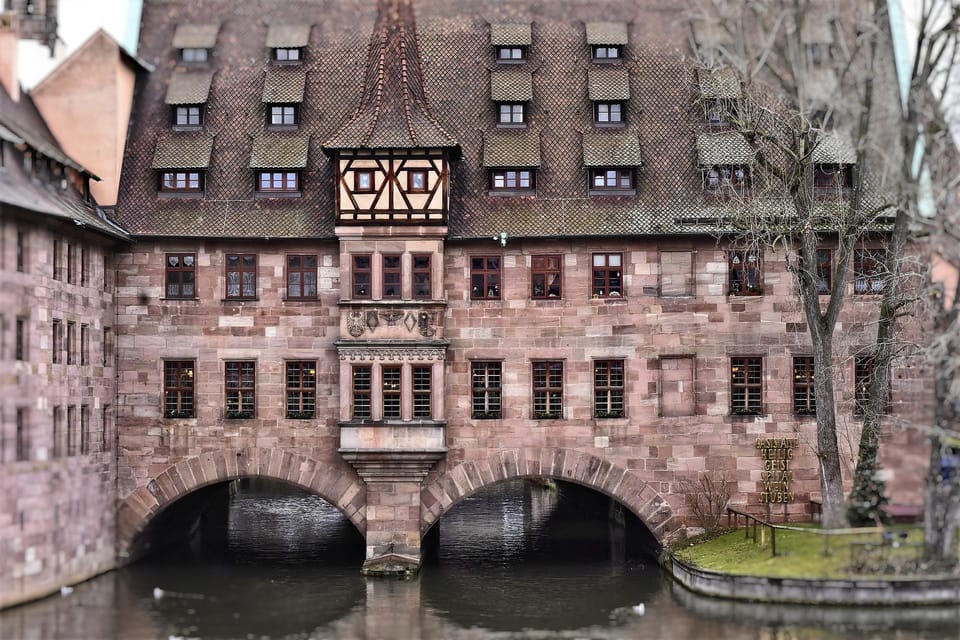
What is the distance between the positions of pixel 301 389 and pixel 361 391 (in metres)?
2.07

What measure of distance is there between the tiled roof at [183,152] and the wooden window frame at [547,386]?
11.5 meters

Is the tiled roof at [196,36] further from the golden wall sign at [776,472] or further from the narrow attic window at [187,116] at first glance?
the golden wall sign at [776,472]

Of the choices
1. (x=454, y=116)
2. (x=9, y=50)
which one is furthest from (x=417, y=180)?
(x=9, y=50)

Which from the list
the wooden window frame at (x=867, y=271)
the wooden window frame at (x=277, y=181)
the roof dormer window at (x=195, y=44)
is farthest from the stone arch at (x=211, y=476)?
the wooden window frame at (x=867, y=271)

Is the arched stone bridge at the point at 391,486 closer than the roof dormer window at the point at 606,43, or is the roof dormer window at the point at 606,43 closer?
the arched stone bridge at the point at 391,486

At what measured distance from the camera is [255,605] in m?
31.8

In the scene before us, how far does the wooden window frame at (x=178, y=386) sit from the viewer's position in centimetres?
3672

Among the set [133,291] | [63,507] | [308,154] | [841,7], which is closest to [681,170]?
[841,7]

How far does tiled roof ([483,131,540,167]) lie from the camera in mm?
37156

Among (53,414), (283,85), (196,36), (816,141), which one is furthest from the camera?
(196,36)

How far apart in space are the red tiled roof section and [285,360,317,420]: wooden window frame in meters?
6.34

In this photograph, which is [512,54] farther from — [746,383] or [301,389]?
[746,383]

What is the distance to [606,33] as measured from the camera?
3997cm

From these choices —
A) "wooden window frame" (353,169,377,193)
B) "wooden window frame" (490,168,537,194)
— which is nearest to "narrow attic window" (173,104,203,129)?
"wooden window frame" (353,169,377,193)
